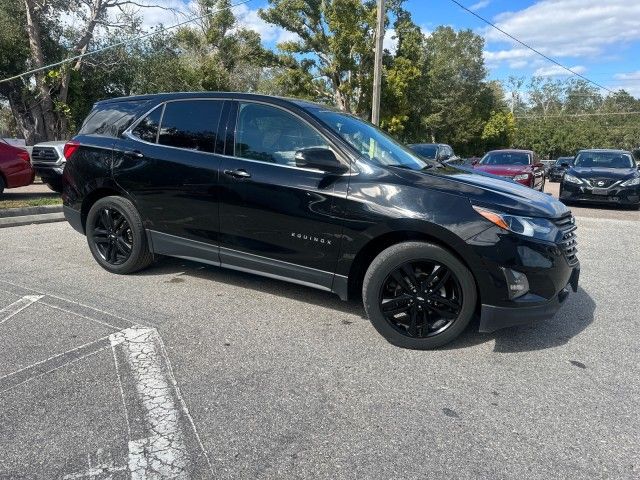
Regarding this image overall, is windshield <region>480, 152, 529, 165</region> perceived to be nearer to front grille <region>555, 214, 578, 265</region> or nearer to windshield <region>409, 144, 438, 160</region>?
windshield <region>409, 144, 438, 160</region>

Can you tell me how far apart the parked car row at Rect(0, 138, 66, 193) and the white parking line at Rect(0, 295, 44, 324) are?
18.7 ft

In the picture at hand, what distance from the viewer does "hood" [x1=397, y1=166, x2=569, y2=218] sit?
3392mm

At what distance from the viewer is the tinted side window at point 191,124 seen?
440 centimetres

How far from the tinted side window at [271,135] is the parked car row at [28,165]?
21.4 feet

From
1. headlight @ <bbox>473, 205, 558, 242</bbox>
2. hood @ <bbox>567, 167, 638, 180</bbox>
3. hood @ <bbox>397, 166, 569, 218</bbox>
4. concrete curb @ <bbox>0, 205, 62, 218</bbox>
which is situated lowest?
concrete curb @ <bbox>0, 205, 62, 218</bbox>

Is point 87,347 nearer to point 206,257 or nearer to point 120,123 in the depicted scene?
point 206,257

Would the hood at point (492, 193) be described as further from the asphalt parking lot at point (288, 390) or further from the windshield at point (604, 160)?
the windshield at point (604, 160)

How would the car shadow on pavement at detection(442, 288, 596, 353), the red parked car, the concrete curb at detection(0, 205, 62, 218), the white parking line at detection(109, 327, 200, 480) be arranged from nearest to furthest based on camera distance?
the white parking line at detection(109, 327, 200, 480) → the car shadow on pavement at detection(442, 288, 596, 353) → the concrete curb at detection(0, 205, 62, 218) → the red parked car

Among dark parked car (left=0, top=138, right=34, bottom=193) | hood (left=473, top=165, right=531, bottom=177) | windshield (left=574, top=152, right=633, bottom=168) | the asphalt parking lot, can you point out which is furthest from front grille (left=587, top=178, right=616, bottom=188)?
dark parked car (left=0, top=138, right=34, bottom=193)

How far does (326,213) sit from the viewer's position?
374 centimetres

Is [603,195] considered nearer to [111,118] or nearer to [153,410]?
[111,118]

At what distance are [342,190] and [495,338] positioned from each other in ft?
5.43

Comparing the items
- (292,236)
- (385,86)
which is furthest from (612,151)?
(385,86)

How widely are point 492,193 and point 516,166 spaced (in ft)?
35.1
